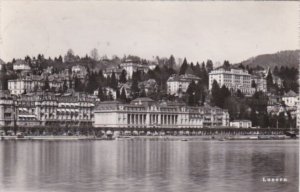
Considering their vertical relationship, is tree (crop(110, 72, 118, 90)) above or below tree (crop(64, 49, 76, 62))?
above

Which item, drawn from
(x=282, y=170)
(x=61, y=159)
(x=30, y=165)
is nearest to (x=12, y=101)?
(x=61, y=159)

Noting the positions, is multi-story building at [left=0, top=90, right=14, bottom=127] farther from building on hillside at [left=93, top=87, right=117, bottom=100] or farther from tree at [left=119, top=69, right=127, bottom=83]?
tree at [left=119, top=69, right=127, bottom=83]

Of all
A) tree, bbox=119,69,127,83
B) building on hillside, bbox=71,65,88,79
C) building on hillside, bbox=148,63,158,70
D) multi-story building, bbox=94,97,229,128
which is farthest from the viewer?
multi-story building, bbox=94,97,229,128

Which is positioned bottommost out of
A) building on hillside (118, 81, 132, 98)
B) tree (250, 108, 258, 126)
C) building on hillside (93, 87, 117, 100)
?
tree (250, 108, 258, 126)

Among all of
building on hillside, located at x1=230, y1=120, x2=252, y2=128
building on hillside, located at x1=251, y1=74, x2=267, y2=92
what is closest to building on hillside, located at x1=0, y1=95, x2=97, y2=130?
building on hillside, located at x1=230, y1=120, x2=252, y2=128

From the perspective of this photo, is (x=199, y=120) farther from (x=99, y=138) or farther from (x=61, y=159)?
(x=61, y=159)

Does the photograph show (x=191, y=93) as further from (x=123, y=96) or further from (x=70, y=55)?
(x=70, y=55)

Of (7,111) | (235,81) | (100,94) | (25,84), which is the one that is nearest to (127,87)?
(100,94)
